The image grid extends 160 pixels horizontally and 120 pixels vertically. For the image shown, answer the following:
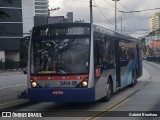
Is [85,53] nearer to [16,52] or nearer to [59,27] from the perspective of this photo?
[59,27]

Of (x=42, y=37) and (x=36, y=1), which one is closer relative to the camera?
(x=42, y=37)

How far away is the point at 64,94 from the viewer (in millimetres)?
14672

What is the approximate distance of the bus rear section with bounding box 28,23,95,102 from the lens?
1464 cm

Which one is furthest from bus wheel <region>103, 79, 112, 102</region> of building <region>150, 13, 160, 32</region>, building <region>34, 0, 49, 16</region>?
building <region>150, 13, 160, 32</region>

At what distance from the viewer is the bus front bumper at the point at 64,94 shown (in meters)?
14.6

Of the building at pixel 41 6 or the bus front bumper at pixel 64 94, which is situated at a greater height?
the building at pixel 41 6

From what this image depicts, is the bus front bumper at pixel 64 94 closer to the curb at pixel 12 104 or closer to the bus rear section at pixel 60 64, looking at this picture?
the bus rear section at pixel 60 64

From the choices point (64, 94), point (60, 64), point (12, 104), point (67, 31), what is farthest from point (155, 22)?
point (64, 94)

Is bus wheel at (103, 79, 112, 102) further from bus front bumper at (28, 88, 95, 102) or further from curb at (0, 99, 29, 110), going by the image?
curb at (0, 99, 29, 110)

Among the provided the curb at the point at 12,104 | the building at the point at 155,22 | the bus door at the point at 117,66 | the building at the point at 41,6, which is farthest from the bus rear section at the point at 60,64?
the building at the point at 155,22

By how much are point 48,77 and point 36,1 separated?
91178mm

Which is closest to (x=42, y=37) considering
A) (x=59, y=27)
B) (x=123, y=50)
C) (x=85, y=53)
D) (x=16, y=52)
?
(x=59, y=27)

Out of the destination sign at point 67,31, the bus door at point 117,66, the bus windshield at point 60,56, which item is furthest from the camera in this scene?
the bus door at point 117,66

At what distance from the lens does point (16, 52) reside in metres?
87.2
